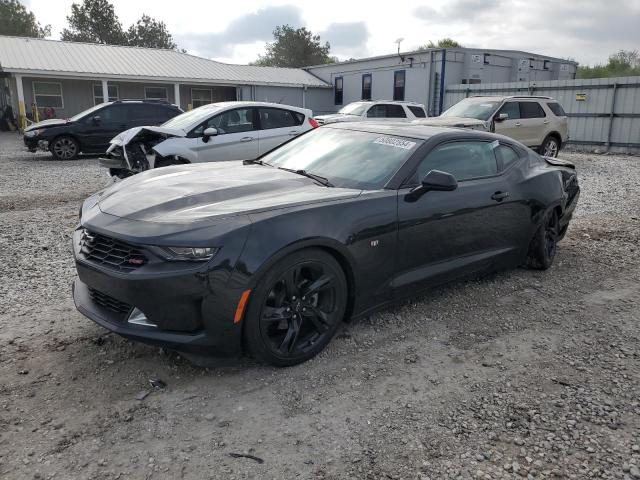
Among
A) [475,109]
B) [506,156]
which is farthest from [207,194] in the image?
[475,109]

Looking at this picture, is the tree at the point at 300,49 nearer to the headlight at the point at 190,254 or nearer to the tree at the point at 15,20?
the tree at the point at 15,20

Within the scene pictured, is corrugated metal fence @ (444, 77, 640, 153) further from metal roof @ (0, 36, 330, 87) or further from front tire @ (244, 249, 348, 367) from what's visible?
front tire @ (244, 249, 348, 367)

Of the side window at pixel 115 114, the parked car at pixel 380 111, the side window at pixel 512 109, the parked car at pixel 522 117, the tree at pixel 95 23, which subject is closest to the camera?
the parked car at pixel 522 117

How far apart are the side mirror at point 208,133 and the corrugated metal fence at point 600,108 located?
48.6ft

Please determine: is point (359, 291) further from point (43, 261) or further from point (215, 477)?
point (43, 261)

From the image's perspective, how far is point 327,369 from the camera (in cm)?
328

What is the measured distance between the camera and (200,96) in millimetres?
29438

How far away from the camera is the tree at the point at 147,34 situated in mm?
58844

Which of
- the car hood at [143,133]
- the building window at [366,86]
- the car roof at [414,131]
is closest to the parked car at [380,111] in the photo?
the car hood at [143,133]

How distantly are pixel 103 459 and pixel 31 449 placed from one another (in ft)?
1.20

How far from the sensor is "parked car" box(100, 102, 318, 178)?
336 inches

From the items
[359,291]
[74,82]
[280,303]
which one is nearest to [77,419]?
[280,303]

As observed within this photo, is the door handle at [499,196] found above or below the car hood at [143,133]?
below

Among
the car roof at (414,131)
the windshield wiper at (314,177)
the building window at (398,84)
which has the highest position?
the building window at (398,84)
